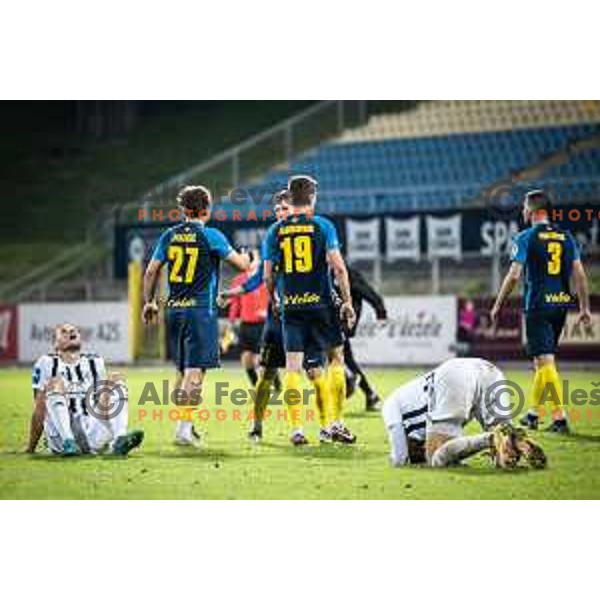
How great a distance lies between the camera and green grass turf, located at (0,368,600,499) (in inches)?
277

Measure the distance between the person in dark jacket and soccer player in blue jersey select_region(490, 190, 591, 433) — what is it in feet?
3.19

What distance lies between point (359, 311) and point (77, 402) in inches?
121

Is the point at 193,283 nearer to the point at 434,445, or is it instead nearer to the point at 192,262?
the point at 192,262

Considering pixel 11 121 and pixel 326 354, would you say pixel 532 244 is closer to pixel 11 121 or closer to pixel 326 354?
pixel 326 354

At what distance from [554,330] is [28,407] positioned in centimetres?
341

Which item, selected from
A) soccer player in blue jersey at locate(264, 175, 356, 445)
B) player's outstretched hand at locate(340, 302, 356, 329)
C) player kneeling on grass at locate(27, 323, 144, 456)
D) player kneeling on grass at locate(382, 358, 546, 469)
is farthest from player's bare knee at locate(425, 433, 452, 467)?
player kneeling on grass at locate(27, 323, 144, 456)

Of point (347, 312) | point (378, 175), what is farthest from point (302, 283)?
point (378, 175)

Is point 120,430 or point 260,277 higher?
point 260,277

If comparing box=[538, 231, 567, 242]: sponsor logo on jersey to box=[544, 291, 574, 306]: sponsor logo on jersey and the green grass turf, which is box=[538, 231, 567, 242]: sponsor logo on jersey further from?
the green grass turf

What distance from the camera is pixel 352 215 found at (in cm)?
1256

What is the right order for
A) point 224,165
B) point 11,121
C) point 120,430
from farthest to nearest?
point 224,165 → point 11,121 → point 120,430

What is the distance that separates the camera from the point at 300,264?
8.13m
